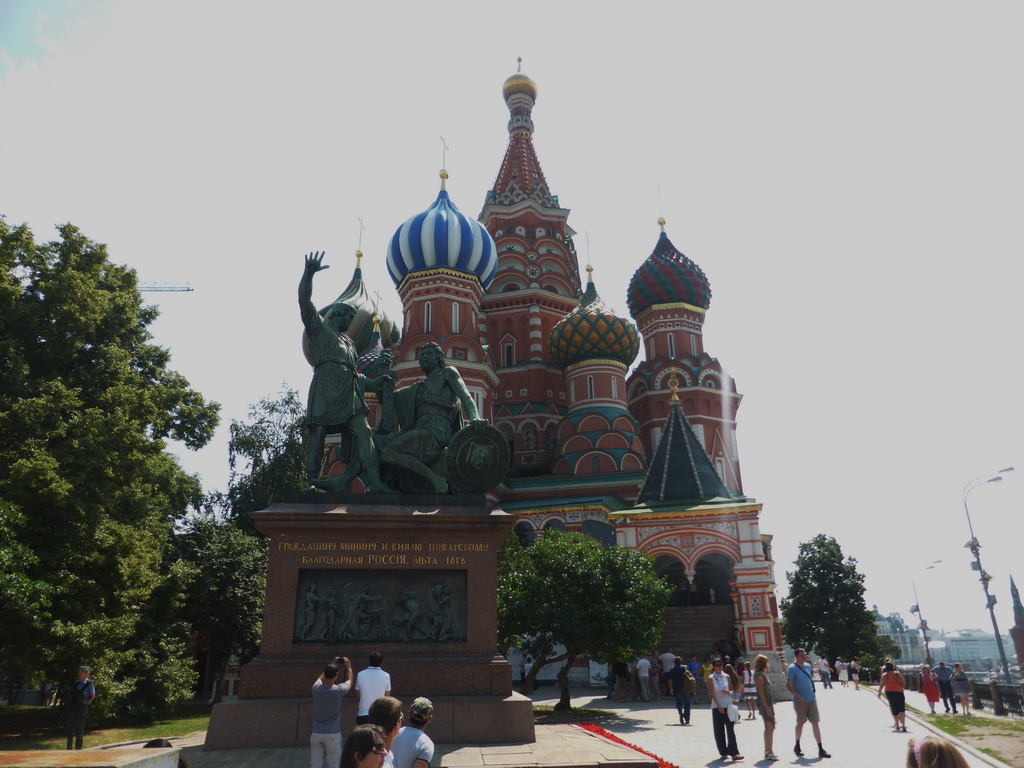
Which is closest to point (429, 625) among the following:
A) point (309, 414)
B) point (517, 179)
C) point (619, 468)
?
point (309, 414)

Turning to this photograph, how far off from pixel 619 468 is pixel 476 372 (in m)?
7.26

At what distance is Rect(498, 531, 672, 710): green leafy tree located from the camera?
16.3 meters

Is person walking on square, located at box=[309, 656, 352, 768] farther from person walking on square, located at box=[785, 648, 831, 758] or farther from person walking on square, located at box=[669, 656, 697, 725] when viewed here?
person walking on square, located at box=[669, 656, 697, 725]

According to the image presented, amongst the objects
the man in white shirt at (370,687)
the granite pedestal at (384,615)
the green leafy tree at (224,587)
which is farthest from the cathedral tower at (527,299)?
the man in white shirt at (370,687)

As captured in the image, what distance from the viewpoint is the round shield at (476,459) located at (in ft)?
33.5

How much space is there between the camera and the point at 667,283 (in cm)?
3962

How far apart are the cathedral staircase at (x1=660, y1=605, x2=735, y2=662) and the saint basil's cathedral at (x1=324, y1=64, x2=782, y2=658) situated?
0.06 m

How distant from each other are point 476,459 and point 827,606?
38826mm

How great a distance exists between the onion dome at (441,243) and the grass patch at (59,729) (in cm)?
2115

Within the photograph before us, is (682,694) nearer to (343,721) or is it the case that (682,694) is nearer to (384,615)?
(384,615)

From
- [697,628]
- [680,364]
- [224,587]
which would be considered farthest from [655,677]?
[680,364]

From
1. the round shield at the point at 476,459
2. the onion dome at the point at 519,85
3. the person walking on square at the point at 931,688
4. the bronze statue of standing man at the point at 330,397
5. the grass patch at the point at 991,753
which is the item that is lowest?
the grass patch at the point at 991,753

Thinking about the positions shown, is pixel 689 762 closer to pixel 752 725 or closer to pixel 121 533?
pixel 752 725

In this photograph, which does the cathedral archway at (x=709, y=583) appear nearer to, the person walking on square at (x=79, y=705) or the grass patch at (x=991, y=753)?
the grass patch at (x=991, y=753)
